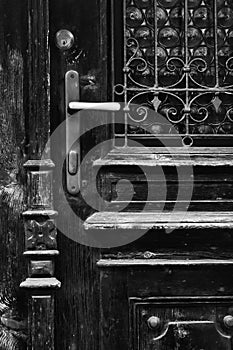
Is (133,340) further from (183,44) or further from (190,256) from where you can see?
(183,44)

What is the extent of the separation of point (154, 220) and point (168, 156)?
0.17 m

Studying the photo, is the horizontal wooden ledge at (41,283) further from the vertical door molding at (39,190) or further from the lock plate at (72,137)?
the lock plate at (72,137)

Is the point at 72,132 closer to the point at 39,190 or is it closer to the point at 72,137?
the point at 72,137

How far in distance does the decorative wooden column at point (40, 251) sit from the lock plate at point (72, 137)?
50mm

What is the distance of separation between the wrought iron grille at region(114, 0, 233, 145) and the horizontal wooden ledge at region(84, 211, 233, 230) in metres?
0.20

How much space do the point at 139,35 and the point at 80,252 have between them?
598 millimetres

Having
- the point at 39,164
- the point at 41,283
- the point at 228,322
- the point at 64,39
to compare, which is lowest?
the point at 228,322

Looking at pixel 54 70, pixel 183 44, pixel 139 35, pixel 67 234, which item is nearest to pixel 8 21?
pixel 54 70

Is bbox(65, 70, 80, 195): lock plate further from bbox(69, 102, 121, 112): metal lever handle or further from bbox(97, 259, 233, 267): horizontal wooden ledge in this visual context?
bbox(97, 259, 233, 267): horizontal wooden ledge

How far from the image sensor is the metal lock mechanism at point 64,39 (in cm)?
177

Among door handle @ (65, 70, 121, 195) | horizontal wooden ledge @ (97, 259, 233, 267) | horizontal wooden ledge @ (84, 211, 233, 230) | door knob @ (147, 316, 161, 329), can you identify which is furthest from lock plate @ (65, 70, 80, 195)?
door knob @ (147, 316, 161, 329)

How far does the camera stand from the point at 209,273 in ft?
5.81

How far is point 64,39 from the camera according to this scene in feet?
5.81

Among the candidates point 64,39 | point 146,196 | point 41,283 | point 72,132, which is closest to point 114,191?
point 146,196
